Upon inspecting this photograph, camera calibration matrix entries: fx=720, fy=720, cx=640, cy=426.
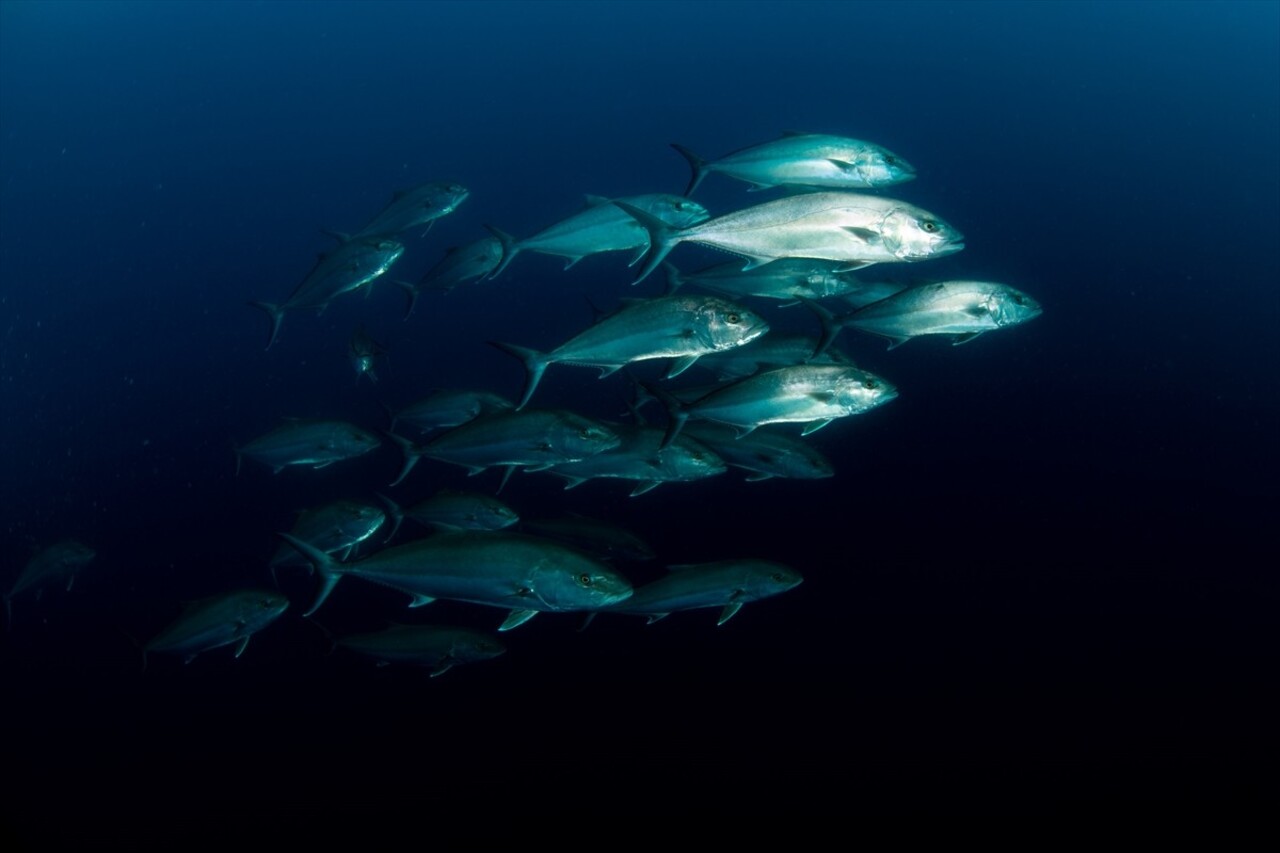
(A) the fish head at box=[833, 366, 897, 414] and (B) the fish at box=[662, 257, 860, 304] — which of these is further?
(B) the fish at box=[662, 257, 860, 304]

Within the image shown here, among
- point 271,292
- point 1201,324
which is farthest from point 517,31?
point 1201,324

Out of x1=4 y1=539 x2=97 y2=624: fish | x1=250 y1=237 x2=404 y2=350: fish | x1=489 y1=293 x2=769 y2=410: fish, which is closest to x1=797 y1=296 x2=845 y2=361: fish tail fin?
x1=489 y1=293 x2=769 y2=410: fish

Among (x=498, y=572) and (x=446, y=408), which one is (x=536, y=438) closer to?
(x=498, y=572)

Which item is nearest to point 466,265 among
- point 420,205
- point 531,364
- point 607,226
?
point 420,205

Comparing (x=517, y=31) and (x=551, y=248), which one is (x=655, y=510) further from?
(x=517, y=31)

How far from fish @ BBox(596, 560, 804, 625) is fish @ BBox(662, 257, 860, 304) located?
5.24 ft

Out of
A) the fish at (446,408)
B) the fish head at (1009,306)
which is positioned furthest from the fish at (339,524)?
the fish head at (1009,306)

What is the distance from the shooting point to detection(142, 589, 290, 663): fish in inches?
181

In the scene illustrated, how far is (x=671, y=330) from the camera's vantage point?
11.2 ft

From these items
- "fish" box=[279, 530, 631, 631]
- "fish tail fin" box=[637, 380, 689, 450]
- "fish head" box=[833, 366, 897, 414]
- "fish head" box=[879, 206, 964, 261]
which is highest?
"fish head" box=[879, 206, 964, 261]

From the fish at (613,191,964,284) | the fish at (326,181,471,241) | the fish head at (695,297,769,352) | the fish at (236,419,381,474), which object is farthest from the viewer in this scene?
the fish at (326,181,471,241)

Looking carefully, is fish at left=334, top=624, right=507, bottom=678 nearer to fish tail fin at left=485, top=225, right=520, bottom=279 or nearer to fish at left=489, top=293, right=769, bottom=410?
fish at left=489, top=293, right=769, bottom=410

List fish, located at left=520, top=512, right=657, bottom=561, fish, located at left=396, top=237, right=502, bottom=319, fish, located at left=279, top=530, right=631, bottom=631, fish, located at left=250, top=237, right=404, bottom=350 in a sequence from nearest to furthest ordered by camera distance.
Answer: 1. fish, located at left=279, top=530, right=631, bottom=631
2. fish, located at left=520, top=512, right=657, bottom=561
3. fish, located at left=396, top=237, right=502, bottom=319
4. fish, located at left=250, top=237, right=404, bottom=350

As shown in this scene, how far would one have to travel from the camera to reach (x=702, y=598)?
394 centimetres
